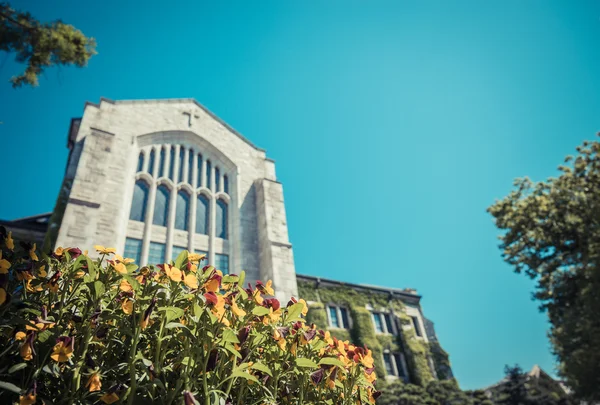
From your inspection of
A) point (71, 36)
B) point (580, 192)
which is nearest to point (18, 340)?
point (71, 36)

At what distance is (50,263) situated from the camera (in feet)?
7.52

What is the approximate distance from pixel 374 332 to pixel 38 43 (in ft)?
62.7

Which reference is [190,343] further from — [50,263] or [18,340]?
[50,263]

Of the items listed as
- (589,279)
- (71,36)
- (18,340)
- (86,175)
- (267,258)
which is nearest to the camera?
(18,340)

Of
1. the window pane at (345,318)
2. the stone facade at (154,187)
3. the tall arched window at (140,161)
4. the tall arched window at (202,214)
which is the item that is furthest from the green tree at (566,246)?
the tall arched window at (140,161)

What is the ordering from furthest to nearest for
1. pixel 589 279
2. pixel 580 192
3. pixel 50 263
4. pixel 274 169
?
1. pixel 274 169
2. pixel 580 192
3. pixel 589 279
4. pixel 50 263

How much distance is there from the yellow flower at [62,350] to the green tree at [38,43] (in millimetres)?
6760

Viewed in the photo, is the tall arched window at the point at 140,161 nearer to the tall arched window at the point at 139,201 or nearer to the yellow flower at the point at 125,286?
the tall arched window at the point at 139,201

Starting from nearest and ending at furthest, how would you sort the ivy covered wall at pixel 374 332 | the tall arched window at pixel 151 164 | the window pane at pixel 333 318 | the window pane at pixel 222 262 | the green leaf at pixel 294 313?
1. the green leaf at pixel 294 313
2. the window pane at pixel 222 262
3. the tall arched window at pixel 151 164
4. the ivy covered wall at pixel 374 332
5. the window pane at pixel 333 318

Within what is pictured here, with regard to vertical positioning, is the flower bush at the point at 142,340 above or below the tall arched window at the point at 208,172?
below

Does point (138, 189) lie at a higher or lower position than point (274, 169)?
lower

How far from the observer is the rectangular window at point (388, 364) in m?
18.7

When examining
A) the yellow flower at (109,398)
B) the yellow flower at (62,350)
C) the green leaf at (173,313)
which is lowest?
the yellow flower at (109,398)

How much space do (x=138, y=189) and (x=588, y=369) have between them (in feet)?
67.5
